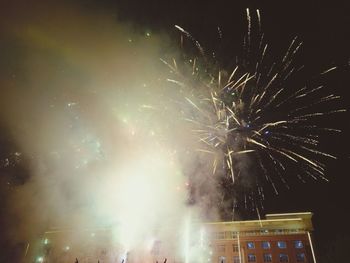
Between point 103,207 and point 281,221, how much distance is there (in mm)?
21843

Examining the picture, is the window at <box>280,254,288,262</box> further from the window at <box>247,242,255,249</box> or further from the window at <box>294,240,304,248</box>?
the window at <box>247,242,255,249</box>

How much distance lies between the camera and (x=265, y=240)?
32.3 metres

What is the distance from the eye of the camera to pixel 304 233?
31156 millimetres

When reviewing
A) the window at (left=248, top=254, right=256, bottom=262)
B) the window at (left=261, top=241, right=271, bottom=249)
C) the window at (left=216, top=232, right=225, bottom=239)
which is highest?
the window at (left=216, top=232, right=225, bottom=239)

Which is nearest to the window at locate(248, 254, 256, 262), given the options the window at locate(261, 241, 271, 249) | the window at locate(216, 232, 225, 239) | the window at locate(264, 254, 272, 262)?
the window at locate(264, 254, 272, 262)

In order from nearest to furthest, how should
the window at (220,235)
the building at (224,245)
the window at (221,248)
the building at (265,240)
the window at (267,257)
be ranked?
1. the building at (224,245)
2. the building at (265,240)
3. the window at (267,257)
4. the window at (221,248)
5. the window at (220,235)

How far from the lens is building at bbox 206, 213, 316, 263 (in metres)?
30.8

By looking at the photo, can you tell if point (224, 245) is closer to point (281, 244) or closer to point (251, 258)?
point (251, 258)

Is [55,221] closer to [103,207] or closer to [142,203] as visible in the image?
[103,207]

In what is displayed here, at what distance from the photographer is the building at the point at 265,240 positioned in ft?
101

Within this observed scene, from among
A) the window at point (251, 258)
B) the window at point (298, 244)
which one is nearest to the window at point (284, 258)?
the window at point (298, 244)

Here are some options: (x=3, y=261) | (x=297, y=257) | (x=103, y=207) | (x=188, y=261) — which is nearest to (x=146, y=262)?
(x=188, y=261)

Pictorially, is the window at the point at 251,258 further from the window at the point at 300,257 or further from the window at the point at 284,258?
the window at the point at 300,257

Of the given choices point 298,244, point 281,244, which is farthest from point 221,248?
point 298,244
